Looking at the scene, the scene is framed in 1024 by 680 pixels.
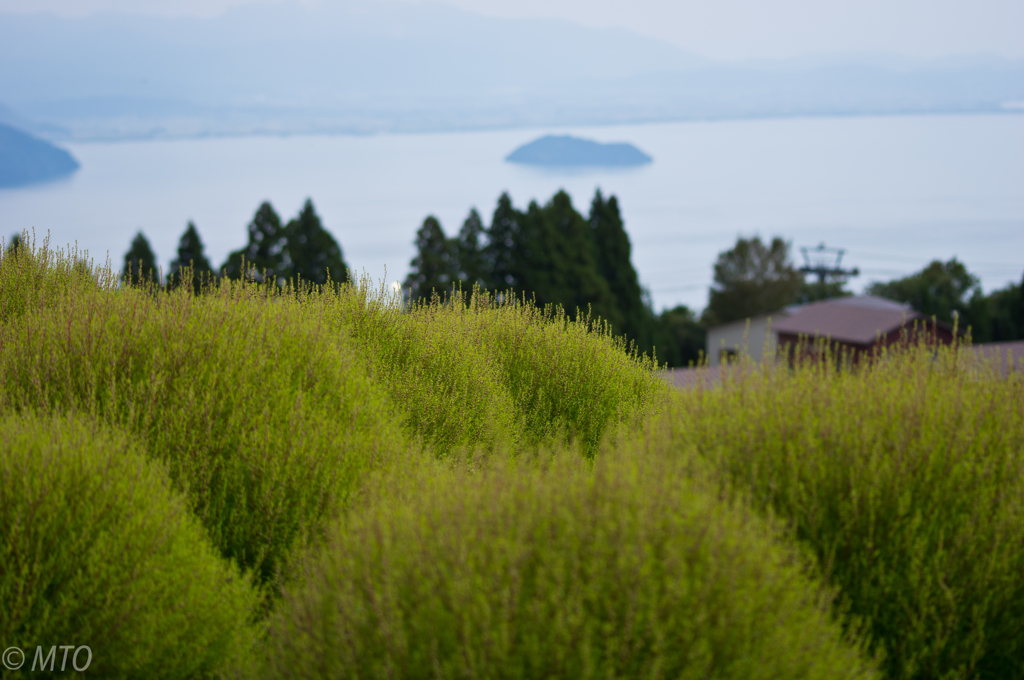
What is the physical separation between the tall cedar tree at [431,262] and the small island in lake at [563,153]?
14054 centimetres

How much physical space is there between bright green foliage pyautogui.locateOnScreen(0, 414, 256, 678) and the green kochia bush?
107 centimetres

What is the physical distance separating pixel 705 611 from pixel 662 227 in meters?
138

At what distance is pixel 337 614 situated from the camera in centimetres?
466

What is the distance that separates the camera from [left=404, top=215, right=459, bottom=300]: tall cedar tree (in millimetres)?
35616

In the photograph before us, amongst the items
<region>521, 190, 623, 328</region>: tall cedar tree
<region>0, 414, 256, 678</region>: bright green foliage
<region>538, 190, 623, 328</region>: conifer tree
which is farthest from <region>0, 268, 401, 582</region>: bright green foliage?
<region>538, 190, 623, 328</region>: conifer tree

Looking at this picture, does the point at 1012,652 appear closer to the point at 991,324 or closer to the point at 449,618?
the point at 449,618

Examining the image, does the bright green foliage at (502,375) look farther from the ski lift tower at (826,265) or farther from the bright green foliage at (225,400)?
the ski lift tower at (826,265)

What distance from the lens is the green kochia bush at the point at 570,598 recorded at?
4234 millimetres

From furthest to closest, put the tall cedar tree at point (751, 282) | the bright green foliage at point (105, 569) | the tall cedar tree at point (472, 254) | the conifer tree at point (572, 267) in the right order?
the tall cedar tree at point (751, 282), the conifer tree at point (572, 267), the tall cedar tree at point (472, 254), the bright green foliage at point (105, 569)

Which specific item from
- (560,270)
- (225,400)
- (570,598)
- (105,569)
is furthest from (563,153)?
(570,598)

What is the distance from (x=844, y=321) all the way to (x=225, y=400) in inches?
1741

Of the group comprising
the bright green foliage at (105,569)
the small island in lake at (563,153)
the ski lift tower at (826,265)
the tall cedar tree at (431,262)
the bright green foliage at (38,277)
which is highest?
the small island in lake at (563,153)

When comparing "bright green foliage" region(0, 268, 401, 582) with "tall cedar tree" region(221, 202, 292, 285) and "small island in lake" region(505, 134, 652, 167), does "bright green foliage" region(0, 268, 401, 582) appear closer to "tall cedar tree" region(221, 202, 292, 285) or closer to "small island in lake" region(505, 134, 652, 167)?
"tall cedar tree" region(221, 202, 292, 285)

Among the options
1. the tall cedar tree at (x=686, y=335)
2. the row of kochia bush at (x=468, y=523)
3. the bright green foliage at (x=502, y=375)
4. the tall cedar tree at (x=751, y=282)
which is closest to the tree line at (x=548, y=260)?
the tall cedar tree at (x=686, y=335)
